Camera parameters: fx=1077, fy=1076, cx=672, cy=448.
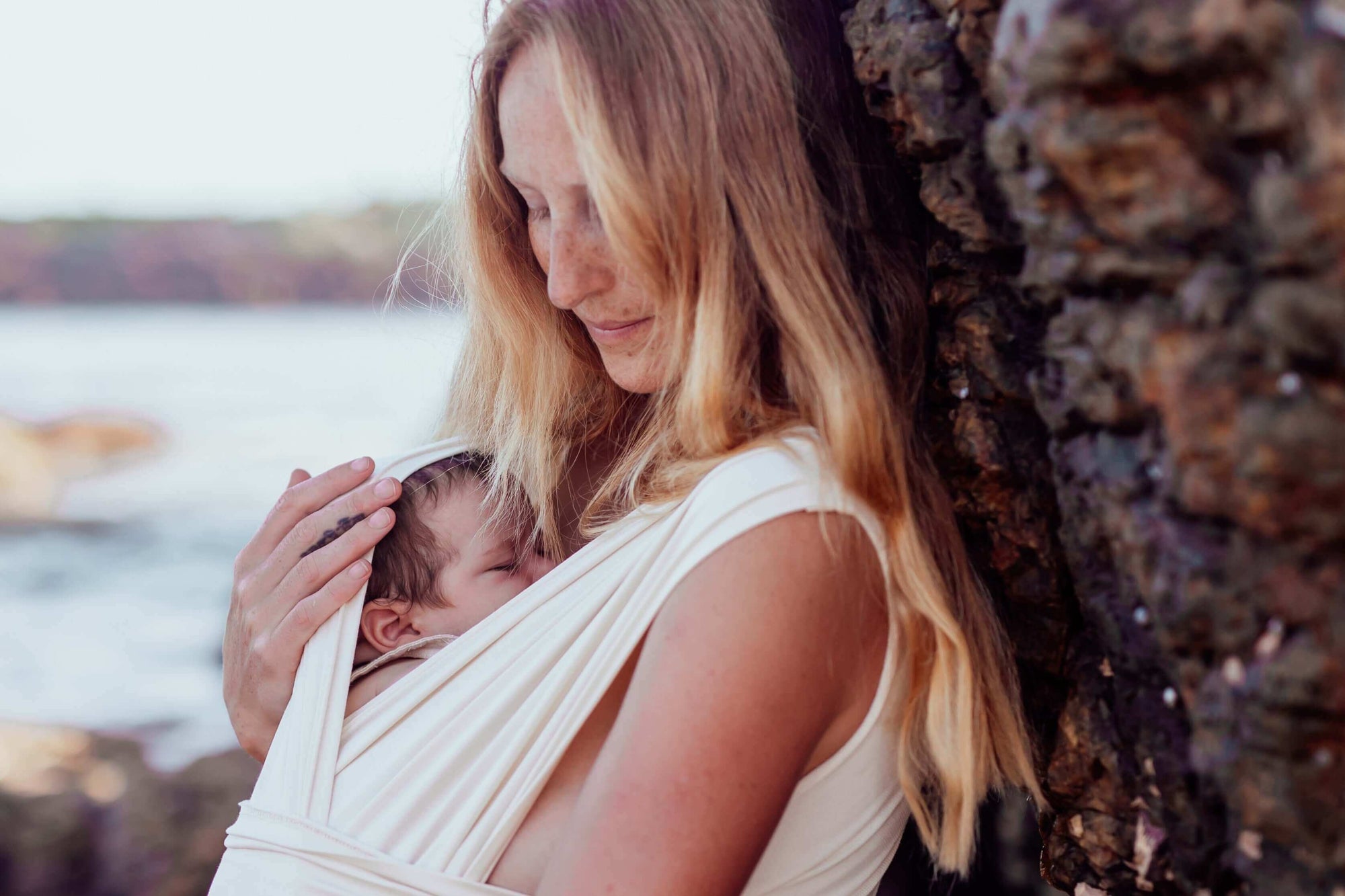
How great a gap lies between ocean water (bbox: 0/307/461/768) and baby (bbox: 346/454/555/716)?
45cm

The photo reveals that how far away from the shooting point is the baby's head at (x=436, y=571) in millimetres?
1665

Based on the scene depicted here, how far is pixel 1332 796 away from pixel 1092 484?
0.33 m

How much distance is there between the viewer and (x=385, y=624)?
167cm

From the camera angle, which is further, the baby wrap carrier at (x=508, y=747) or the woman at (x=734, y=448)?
the baby wrap carrier at (x=508, y=747)

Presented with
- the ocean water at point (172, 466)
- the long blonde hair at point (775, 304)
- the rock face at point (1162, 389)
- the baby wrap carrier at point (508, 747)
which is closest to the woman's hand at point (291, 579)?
the baby wrap carrier at point (508, 747)

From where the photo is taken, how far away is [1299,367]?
0.78 m

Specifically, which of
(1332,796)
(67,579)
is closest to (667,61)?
(1332,796)

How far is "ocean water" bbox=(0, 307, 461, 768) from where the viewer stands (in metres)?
4.20

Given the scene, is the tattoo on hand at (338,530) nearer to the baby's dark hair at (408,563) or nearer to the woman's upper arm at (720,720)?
the baby's dark hair at (408,563)

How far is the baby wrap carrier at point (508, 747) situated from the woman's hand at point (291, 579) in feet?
0.39

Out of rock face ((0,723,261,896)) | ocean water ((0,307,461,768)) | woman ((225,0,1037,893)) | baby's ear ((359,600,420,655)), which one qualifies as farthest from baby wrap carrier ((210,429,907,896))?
rock face ((0,723,261,896))

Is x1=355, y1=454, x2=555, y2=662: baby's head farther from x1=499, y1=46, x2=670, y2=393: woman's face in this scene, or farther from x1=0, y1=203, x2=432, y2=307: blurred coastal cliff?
x1=0, y1=203, x2=432, y2=307: blurred coastal cliff

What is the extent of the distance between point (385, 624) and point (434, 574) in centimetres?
11

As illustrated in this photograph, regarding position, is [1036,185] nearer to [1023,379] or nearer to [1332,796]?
[1023,379]
